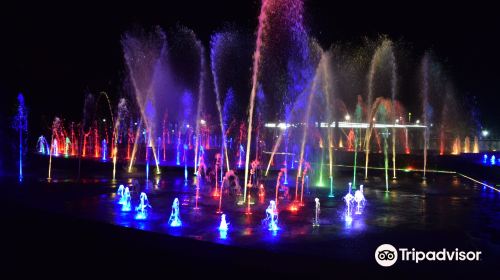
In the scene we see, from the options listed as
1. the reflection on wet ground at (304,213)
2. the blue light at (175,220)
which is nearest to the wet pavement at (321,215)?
the reflection on wet ground at (304,213)

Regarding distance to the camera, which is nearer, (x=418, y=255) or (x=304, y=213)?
(x=418, y=255)

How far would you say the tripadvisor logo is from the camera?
19.3ft

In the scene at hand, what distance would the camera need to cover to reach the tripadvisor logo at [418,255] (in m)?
5.88

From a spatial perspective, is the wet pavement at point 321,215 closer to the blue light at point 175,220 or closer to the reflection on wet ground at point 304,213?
the reflection on wet ground at point 304,213

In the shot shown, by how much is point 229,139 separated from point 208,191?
26.8 meters

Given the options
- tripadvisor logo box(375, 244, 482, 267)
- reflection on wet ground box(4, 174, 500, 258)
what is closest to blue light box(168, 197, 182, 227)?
reflection on wet ground box(4, 174, 500, 258)

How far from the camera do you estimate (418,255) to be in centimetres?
610

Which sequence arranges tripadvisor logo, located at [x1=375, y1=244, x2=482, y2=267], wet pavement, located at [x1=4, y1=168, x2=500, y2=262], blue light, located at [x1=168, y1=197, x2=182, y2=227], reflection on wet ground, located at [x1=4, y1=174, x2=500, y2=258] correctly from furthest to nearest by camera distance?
blue light, located at [x1=168, y1=197, x2=182, y2=227] < reflection on wet ground, located at [x1=4, y1=174, x2=500, y2=258] < wet pavement, located at [x1=4, y1=168, x2=500, y2=262] < tripadvisor logo, located at [x1=375, y1=244, x2=482, y2=267]

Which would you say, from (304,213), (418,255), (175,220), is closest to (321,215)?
(304,213)

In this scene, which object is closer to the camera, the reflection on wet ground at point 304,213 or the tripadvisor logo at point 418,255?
the tripadvisor logo at point 418,255

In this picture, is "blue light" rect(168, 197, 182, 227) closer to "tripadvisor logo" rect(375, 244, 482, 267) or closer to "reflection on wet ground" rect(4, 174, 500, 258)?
"reflection on wet ground" rect(4, 174, 500, 258)

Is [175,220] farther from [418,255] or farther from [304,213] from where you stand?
[418,255]

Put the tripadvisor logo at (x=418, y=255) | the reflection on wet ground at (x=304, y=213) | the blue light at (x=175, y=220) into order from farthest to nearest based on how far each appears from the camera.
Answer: the blue light at (x=175, y=220) < the reflection on wet ground at (x=304, y=213) < the tripadvisor logo at (x=418, y=255)

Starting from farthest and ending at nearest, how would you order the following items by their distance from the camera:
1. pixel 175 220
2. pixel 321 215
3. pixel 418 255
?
pixel 321 215
pixel 175 220
pixel 418 255
